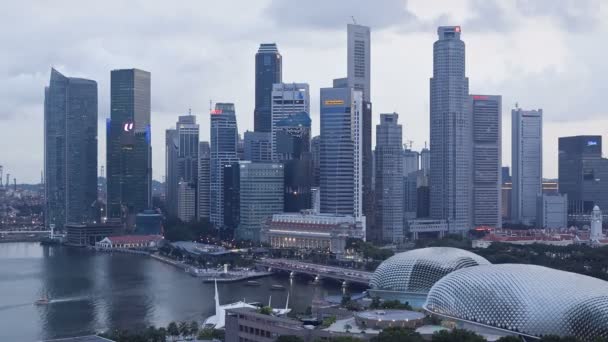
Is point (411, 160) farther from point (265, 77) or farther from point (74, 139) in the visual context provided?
point (74, 139)

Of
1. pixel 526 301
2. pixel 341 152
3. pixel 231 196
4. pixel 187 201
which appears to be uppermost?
pixel 341 152

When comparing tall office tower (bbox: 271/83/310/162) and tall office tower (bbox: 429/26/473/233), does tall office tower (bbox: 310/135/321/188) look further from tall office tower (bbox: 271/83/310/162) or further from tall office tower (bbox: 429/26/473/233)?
tall office tower (bbox: 429/26/473/233)

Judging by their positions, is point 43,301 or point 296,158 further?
point 296,158

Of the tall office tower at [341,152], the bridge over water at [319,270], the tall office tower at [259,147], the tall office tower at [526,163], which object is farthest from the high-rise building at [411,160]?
the bridge over water at [319,270]

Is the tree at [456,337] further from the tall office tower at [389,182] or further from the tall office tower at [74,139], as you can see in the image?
the tall office tower at [74,139]

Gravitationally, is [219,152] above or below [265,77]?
below

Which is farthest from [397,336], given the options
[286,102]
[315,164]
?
[286,102]

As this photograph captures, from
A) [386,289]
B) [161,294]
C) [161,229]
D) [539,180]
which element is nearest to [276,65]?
[161,229]

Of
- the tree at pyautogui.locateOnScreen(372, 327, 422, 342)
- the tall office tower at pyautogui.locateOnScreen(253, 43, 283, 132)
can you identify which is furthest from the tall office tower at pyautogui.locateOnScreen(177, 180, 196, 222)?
the tree at pyautogui.locateOnScreen(372, 327, 422, 342)
